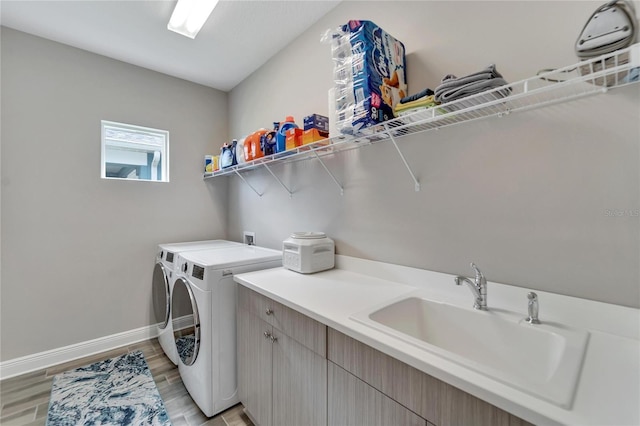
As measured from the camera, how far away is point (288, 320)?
1267 millimetres

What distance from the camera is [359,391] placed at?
951 mm

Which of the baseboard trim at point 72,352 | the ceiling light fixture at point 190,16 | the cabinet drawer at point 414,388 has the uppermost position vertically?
the ceiling light fixture at point 190,16

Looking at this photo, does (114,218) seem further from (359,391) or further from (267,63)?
(359,391)

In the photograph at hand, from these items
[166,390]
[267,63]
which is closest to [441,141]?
[267,63]

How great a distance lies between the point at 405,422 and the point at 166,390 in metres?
1.87

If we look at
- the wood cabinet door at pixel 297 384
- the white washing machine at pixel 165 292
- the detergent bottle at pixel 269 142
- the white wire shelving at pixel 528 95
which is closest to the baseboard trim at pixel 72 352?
the white washing machine at pixel 165 292

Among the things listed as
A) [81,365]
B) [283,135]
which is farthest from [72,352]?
[283,135]

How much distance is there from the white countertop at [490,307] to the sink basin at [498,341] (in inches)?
0.9

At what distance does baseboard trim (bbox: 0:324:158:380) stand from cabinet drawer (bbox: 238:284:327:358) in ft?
→ 5.80

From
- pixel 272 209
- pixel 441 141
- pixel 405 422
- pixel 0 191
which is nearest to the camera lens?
pixel 405 422

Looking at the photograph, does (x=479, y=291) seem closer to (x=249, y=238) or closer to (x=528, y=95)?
(x=528, y=95)

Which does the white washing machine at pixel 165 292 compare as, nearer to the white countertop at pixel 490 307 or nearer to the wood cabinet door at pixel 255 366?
the wood cabinet door at pixel 255 366

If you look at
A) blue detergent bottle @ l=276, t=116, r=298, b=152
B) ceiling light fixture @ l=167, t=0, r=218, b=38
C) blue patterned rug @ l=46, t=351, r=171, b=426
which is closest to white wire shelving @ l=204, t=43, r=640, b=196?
blue detergent bottle @ l=276, t=116, r=298, b=152

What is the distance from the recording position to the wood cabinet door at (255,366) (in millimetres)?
1409
